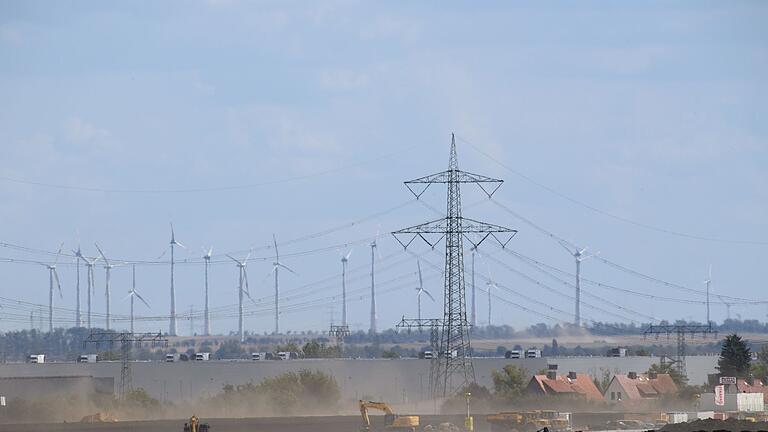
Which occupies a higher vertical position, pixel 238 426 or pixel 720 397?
pixel 720 397

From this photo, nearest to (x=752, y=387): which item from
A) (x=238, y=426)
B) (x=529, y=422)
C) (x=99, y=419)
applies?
(x=529, y=422)

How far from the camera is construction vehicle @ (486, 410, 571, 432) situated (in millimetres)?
134625

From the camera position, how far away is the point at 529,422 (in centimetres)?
13750

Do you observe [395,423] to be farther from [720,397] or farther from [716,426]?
[720,397]

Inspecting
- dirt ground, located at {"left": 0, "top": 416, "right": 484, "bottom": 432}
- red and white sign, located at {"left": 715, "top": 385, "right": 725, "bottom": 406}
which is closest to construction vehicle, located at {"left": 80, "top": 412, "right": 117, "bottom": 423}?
dirt ground, located at {"left": 0, "top": 416, "right": 484, "bottom": 432}

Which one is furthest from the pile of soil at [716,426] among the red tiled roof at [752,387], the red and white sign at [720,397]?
the red tiled roof at [752,387]

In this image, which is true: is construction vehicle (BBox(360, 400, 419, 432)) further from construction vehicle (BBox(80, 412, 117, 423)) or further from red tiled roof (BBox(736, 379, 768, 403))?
red tiled roof (BBox(736, 379, 768, 403))

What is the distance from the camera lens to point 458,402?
182m

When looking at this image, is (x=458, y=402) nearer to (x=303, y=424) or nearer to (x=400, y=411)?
(x=400, y=411)

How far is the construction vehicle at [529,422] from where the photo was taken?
442ft

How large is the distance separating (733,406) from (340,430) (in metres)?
48.8

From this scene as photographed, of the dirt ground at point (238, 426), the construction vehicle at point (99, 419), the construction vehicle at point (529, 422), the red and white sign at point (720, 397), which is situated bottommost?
the construction vehicle at point (99, 419)

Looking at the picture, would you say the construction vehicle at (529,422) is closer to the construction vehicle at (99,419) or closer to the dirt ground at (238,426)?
the dirt ground at (238,426)

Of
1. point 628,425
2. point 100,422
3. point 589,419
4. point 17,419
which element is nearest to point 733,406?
point 589,419
